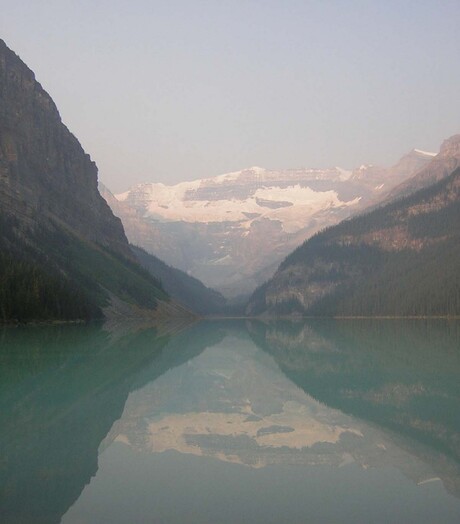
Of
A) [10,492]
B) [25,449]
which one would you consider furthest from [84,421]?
[10,492]

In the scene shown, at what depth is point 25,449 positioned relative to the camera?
68.0ft

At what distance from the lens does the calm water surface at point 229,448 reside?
15.6 metres

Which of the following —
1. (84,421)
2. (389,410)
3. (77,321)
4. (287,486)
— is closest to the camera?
(287,486)

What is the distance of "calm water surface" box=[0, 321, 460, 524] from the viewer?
1565 cm

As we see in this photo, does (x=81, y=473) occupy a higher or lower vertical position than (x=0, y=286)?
lower

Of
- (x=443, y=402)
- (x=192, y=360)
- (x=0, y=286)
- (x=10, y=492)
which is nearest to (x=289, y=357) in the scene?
(x=192, y=360)

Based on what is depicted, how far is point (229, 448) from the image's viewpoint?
72.0 feet

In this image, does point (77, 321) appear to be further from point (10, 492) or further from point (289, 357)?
point (10, 492)

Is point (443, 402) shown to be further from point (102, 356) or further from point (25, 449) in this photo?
point (102, 356)

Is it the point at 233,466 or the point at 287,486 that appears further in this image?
the point at 233,466

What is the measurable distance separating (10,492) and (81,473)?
244 cm

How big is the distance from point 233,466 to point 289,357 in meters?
42.7

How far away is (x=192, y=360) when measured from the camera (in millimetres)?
57531

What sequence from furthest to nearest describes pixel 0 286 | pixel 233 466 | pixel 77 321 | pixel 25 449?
1. pixel 77 321
2. pixel 0 286
3. pixel 25 449
4. pixel 233 466
